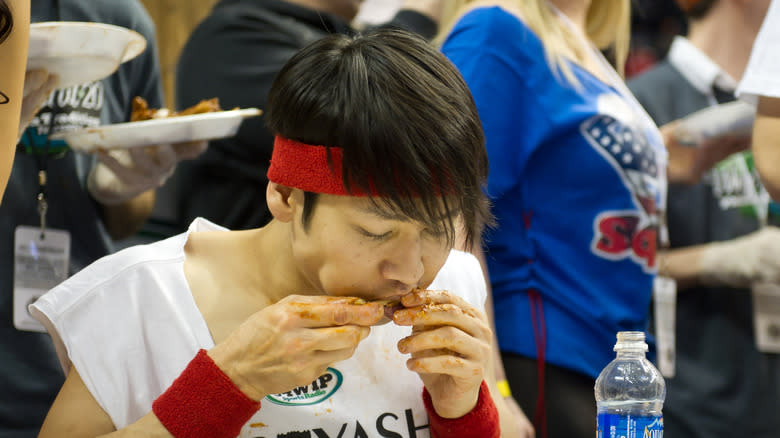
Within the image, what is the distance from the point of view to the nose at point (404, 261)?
1252 mm

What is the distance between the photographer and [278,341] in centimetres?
120

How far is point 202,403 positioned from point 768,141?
1.30m

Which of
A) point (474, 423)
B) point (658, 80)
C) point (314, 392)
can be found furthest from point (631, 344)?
point (658, 80)

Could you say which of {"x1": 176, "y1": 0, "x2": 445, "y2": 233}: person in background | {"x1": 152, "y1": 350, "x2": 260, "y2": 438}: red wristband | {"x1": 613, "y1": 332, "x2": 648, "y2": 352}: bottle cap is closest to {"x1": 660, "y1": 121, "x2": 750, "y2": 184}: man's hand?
{"x1": 176, "y1": 0, "x2": 445, "y2": 233}: person in background

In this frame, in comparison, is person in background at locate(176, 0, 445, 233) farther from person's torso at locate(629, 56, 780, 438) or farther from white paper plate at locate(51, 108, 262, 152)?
person's torso at locate(629, 56, 780, 438)

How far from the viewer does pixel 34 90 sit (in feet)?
5.21

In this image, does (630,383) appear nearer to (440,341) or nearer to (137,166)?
(440,341)

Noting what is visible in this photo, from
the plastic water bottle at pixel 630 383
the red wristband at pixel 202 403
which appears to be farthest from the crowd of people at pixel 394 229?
the plastic water bottle at pixel 630 383

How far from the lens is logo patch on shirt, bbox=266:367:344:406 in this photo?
1.38 metres

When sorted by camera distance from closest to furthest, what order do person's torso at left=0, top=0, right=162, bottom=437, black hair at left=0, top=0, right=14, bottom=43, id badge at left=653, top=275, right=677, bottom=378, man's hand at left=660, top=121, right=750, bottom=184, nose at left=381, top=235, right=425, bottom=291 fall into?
black hair at left=0, top=0, right=14, bottom=43 → nose at left=381, top=235, right=425, bottom=291 → person's torso at left=0, top=0, right=162, bottom=437 → id badge at left=653, top=275, right=677, bottom=378 → man's hand at left=660, top=121, right=750, bottom=184

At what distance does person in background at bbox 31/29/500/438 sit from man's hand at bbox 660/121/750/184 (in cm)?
164

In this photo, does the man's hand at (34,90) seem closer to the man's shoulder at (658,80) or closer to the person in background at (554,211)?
the person in background at (554,211)

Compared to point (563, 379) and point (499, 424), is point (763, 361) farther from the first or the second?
point (499, 424)

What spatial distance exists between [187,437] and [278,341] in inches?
7.3
